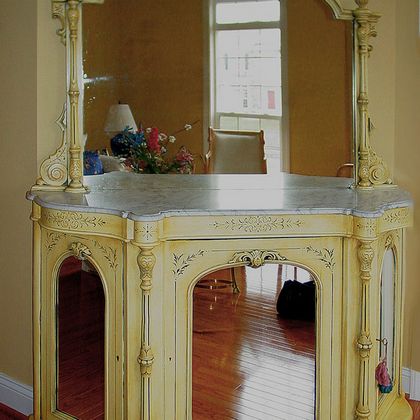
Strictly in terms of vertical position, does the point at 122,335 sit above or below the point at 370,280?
below

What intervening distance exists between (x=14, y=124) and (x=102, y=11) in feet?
1.75

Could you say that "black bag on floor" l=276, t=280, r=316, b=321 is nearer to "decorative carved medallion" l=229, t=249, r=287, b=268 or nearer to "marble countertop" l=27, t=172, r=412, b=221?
"decorative carved medallion" l=229, t=249, r=287, b=268

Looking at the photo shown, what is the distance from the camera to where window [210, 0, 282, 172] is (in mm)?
3029

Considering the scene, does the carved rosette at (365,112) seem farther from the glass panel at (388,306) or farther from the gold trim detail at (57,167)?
the gold trim detail at (57,167)

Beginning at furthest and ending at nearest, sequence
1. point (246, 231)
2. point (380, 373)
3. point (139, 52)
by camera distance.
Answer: point (139, 52), point (380, 373), point (246, 231)

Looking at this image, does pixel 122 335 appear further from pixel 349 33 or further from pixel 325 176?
pixel 349 33

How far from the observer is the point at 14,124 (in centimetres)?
306

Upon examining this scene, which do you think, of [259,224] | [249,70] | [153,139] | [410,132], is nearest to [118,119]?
[153,139]

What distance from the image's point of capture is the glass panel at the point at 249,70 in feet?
9.93

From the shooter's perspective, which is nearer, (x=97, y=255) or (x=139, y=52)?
(x=97, y=255)

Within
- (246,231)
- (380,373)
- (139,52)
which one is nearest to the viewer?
(246,231)

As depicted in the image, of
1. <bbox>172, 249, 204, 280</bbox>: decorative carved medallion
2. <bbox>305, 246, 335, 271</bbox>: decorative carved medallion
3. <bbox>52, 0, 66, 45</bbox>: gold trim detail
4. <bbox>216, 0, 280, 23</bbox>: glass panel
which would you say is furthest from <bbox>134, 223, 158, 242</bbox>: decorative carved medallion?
<bbox>216, 0, 280, 23</bbox>: glass panel

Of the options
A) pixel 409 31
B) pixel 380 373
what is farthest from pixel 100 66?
pixel 380 373

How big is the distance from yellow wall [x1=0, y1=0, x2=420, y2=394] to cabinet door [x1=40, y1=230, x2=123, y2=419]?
0.28m
